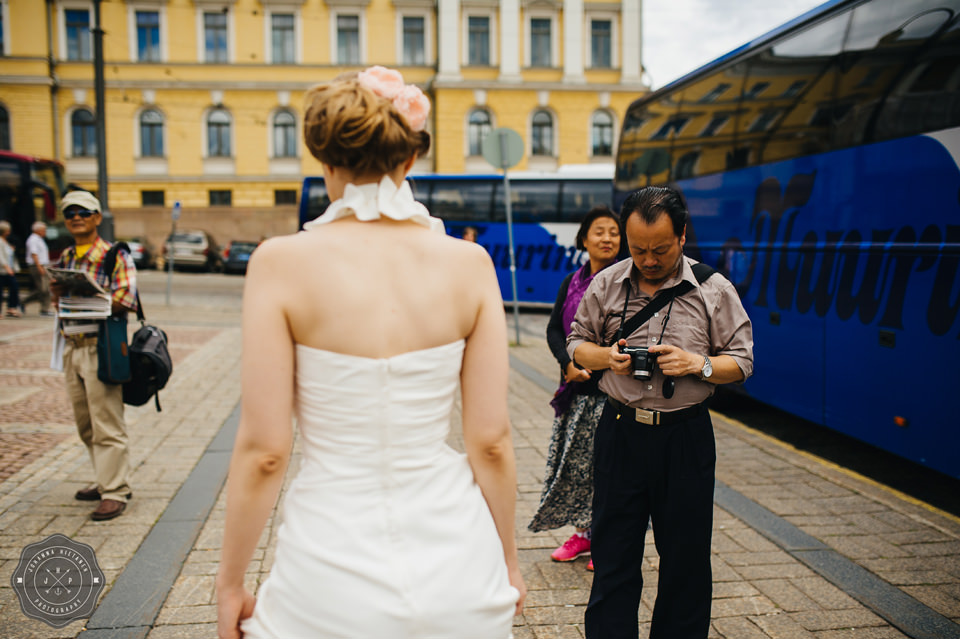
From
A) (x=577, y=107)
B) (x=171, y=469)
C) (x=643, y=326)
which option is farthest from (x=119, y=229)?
(x=643, y=326)

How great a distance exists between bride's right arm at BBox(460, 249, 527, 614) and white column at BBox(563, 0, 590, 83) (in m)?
36.5

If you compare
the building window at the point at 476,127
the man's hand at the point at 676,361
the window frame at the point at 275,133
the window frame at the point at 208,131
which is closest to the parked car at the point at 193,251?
the window frame at the point at 208,131

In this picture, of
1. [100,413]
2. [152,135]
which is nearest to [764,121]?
[100,413]

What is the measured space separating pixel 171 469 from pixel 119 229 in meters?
33.5

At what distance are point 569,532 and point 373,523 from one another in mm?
3163

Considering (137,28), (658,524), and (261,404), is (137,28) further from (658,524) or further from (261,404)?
(261,404)

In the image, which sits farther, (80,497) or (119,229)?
(119,229)

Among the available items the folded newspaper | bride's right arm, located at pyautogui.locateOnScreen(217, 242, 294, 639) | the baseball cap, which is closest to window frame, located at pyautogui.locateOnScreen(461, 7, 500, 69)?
the baseball cap

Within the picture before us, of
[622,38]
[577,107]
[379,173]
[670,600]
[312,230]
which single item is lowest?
[670,600]

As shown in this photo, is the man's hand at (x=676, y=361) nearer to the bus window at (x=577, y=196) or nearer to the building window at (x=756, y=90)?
the building window at (x=756, y=90)

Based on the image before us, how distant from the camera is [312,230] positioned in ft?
5.22

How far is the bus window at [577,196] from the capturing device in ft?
62.3

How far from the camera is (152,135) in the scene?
118 feet

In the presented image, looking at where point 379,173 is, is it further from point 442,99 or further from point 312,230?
point 442,99
